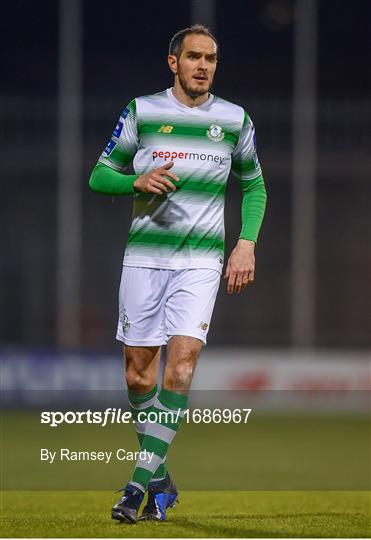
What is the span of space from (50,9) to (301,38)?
16.0 feet

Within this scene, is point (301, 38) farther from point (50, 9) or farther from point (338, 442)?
point (338, 442)

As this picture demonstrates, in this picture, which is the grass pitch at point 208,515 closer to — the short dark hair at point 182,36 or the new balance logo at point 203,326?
the new balance logo at point 203,326

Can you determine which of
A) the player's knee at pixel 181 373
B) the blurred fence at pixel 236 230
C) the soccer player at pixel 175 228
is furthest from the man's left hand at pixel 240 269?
the blurred fence at pixel 236 230

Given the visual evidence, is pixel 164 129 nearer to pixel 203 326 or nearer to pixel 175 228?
pixel 175 228

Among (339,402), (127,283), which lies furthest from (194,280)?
(339,402)

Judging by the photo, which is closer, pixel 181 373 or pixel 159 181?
pixel 159 181

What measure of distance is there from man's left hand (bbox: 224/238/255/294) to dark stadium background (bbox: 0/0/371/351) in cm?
1641

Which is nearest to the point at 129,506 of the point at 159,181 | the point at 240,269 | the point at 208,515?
the point at 208,515

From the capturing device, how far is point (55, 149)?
22953 mm

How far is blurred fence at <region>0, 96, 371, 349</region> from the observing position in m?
22.5

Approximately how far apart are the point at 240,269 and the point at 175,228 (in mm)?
342

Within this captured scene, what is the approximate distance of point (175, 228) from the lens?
569 centimetres

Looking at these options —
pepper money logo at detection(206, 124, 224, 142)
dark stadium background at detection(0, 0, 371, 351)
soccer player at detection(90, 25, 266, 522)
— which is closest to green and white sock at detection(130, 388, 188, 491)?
soccer player at detection(90, 25, 266, 522)

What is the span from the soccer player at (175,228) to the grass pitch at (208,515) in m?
0.26
